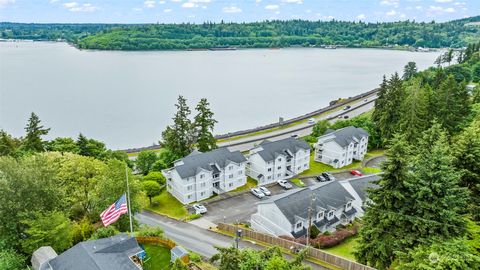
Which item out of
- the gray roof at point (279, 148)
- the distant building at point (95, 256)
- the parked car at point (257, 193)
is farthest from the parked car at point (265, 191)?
the distant building at point (95, 256)

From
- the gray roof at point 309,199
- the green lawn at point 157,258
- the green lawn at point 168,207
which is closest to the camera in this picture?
the green lawn at point 157,258

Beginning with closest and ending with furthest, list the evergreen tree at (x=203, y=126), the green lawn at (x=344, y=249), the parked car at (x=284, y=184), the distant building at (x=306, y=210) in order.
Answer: the green lawn at (x=344, y=249), the distant building at (x=306, y=210), the parked car at (x=284, y=184), the evergreen tree at (x=203, y=126)

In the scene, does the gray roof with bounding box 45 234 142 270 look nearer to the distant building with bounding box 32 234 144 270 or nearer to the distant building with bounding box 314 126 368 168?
the distant building with bounding box 32 234 144 270

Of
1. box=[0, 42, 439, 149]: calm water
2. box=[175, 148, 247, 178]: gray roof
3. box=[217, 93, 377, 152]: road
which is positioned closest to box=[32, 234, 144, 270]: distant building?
box=[175, 148, 247, 178]: gray roof

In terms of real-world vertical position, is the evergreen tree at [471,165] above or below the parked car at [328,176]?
above

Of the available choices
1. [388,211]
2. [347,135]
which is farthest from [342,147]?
[388,211]

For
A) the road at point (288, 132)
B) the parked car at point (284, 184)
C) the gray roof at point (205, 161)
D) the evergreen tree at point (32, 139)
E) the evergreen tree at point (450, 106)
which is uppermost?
the evergreen tree at point (450, 106)

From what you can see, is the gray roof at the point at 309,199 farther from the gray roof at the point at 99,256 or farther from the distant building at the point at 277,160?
the gray roof at the point at 99,256
